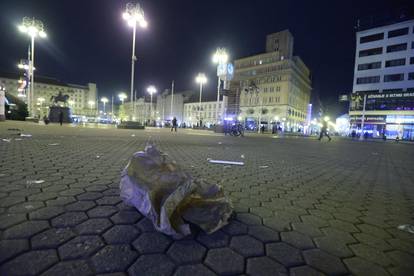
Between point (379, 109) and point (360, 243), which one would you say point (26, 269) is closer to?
point (360, 243)

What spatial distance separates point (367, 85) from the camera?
5019cm

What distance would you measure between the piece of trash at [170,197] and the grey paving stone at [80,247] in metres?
0.44

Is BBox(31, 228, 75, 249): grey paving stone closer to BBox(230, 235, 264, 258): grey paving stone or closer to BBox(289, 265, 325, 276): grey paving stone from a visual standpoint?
BBox(230, 235, 264, 258): grey paving stone

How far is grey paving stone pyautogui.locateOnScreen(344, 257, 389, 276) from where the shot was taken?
59.1 inches

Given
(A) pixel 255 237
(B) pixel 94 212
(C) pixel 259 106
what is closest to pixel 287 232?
(A) pixel 255 237

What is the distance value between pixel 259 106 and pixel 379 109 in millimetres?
36495

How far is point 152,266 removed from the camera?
4.67 ft

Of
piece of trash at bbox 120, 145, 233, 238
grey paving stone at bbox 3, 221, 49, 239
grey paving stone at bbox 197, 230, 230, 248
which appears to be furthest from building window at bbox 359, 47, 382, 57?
grey paving stone at bbox 3, 221, 49, 239

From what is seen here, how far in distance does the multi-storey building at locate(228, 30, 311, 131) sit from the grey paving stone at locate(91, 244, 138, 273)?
71056 millimetres

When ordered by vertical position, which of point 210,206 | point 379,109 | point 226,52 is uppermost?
point 226,52

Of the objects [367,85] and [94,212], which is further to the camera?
[367,85]

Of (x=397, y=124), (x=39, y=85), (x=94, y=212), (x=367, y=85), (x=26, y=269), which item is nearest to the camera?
(x=26, y=269)

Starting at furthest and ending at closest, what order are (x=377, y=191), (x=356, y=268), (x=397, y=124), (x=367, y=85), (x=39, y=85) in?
(x=39, y=85) < (x=367, y=85) < (x=397, y=124) < (x=377, y=191) < (x=356, y=268)

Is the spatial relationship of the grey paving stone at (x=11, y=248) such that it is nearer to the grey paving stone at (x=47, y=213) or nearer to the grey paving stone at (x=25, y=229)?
the grey paving stone at (x=25, y=229)
